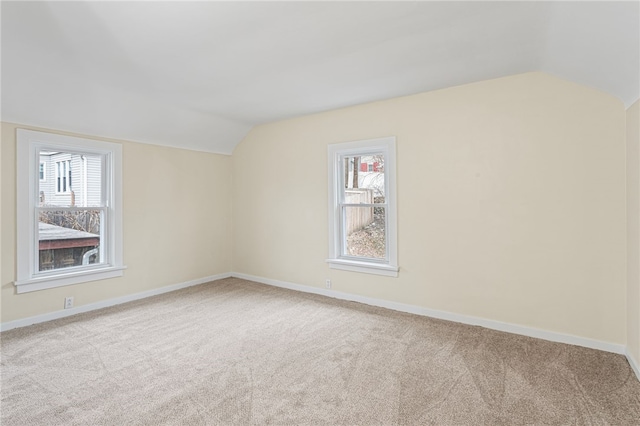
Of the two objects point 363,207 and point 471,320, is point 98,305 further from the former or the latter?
point 471,320

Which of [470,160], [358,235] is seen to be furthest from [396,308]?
[470,160]

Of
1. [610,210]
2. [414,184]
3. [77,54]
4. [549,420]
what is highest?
[77,54]

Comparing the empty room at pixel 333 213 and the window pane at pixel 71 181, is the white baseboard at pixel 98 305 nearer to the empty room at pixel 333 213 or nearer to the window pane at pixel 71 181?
the empty room at pixel 333 213

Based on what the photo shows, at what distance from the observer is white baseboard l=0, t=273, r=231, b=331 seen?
11.3 feet

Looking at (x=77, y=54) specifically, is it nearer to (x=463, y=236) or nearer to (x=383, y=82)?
(x=383, y=82)

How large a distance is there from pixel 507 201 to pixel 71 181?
477 centimetres

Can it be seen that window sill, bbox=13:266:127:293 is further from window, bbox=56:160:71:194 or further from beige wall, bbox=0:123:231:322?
window, bbox=56:160:71:194

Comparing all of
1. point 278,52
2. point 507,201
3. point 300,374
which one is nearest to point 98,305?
point 300,374

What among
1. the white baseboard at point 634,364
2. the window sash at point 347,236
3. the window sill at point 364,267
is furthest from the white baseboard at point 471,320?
the window sash at point 347,236

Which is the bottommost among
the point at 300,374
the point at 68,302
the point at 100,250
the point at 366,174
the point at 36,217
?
the point at 300,374

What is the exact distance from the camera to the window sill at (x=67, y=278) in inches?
138

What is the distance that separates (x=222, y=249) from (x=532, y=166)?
446 cm

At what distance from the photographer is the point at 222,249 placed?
18.2ft

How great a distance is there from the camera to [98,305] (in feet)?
13.3
